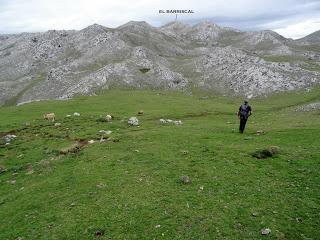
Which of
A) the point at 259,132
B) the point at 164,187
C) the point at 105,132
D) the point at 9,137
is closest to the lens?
the point at 164,187

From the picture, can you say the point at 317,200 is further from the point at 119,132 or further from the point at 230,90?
the point at 230,90

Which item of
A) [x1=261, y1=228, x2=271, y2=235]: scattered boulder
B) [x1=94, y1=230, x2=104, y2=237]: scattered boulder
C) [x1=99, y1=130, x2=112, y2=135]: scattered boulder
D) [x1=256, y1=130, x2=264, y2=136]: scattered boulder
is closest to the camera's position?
[x1=261, y1=228, x2=271, y2=235]: scattered boulder

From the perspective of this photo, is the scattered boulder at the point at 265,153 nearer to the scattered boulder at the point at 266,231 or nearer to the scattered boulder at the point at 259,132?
the scattered boulder at the point at 259,132

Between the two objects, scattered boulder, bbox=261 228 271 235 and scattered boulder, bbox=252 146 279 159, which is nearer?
scattered boulder, bbox=261 228 271 235

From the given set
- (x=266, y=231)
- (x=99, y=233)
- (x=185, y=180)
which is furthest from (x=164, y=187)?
(x=266, y=231)

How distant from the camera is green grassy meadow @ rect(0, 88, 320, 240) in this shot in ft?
72.7

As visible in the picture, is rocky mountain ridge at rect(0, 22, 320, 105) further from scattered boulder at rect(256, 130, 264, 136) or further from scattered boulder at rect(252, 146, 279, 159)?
scattered boulder at rect(252, 146, 279, 159)

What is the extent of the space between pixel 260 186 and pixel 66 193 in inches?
583

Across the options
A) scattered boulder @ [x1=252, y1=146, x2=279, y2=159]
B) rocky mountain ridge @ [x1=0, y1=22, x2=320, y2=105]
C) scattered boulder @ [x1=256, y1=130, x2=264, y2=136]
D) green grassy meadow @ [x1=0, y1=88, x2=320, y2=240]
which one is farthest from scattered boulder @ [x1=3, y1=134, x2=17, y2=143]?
rocky mountain ridge @ [x1=0, y1=22, x2=320, y2=105]

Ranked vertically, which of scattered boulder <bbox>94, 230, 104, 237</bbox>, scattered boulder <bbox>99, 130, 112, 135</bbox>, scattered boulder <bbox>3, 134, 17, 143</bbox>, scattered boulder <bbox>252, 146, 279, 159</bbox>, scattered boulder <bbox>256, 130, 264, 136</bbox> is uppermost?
scattered boulder <bbox>252, 146, 279, 159</bbox>

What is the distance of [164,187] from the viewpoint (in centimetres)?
2747

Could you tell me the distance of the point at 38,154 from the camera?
4359cm

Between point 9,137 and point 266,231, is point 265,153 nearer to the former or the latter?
point 266,231

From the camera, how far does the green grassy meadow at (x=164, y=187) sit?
72.7ft
